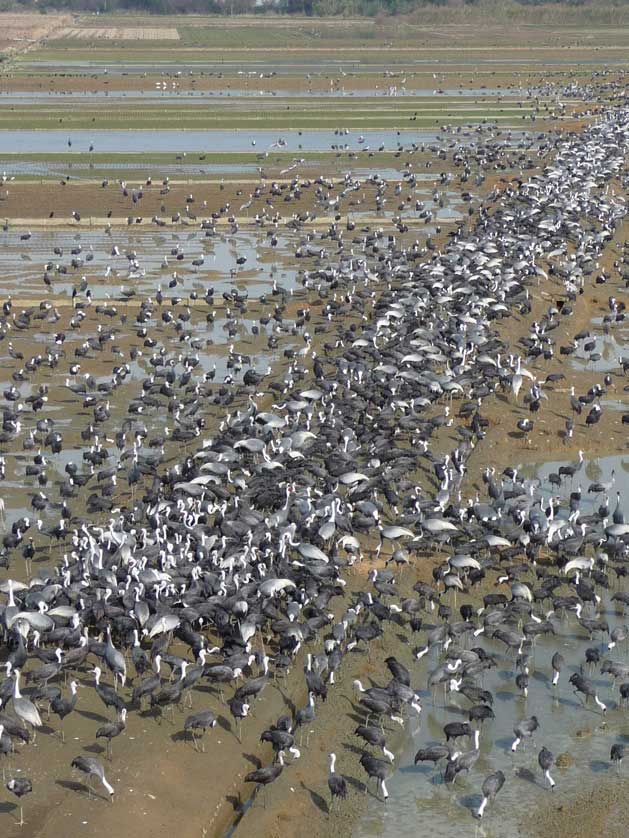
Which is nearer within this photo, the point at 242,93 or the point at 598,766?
the point at 598,766

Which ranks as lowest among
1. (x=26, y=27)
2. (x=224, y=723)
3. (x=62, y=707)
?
(x=224, y=723)

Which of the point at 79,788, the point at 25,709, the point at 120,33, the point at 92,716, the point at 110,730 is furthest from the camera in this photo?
the point at 120,33

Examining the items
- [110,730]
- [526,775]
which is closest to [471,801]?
[526,775]

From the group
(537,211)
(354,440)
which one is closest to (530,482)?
(354,440)

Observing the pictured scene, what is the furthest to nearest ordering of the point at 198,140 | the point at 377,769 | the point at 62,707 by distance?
the point at 198,140
the point at 62,707
the point at 377,769

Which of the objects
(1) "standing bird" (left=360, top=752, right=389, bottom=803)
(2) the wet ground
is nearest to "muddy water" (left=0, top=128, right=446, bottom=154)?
(2) the wet ground

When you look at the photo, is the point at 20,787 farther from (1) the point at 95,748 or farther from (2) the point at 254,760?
(2) the point at 254,760
